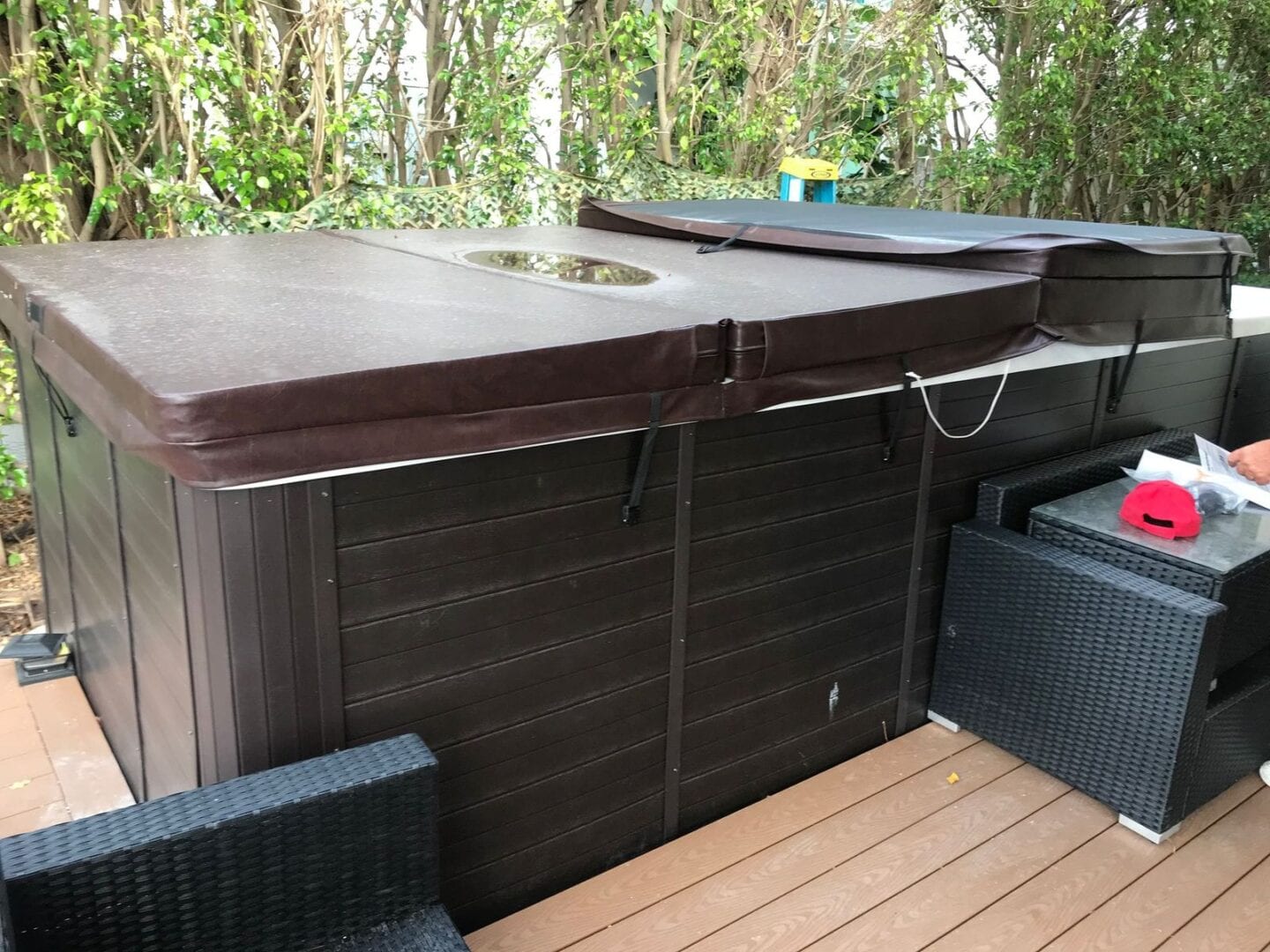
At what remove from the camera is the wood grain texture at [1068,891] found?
2076 mm

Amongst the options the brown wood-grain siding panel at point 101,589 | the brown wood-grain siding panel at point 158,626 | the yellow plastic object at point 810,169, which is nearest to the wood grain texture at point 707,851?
the brown wood-grain siding panel at point 158,626

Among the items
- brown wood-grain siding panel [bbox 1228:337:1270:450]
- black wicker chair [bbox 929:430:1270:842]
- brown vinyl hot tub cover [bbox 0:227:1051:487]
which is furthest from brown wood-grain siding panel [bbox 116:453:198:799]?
brown wood-grain siding panel [bbox 1228:337:1270:450]

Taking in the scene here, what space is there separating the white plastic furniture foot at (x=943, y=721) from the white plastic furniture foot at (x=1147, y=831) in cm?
48

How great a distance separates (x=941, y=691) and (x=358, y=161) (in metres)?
3.85

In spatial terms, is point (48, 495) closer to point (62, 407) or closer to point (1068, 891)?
point (62, 407)

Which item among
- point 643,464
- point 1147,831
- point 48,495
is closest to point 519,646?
point 643,464

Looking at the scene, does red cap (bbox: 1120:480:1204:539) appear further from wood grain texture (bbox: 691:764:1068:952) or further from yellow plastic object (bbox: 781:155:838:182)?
yellow plastic object (bbox: 781:155:838:182)

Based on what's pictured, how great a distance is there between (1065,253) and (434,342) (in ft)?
5.21

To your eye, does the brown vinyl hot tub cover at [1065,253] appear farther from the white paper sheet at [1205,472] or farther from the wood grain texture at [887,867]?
the wood grain texture at [887,867]

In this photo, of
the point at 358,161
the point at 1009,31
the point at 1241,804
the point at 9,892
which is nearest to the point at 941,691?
the point at 1241,804

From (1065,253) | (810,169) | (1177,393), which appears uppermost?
(810,169)

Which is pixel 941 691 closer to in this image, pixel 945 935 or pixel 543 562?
pixel 945 935

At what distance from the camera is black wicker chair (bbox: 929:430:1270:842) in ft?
7.55

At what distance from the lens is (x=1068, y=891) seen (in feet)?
7.29
